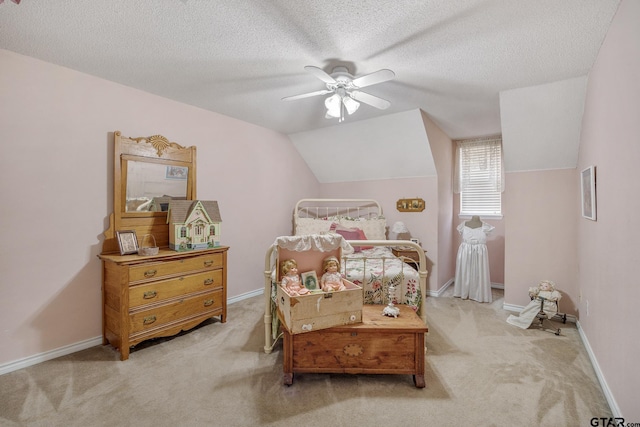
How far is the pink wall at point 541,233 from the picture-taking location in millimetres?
3266

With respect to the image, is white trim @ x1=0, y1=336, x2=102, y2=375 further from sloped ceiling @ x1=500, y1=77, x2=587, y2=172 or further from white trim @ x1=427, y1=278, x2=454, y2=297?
sloped ceiling @ x1=500, y1=77, x2=587, y2=172

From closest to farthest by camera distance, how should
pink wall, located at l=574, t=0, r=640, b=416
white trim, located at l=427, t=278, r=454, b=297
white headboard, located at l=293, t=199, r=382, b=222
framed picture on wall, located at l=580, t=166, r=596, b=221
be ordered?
1. pink wall, located at l=574, t=0, r=640, b=416
2. framed picture on wall, located at l=580, t=166, r=596, b=221
3. white trim, located at l=427, t=278, r=454, b=297
4. white headboard, located at l=293, t=199, r=382, b=222

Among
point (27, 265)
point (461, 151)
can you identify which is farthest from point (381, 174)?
point (27, 265)

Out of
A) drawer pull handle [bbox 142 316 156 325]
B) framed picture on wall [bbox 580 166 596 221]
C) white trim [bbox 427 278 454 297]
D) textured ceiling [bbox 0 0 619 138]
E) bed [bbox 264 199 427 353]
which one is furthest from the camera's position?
white trim [bbox 427 278 454 297]

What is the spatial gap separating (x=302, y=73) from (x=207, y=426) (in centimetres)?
269

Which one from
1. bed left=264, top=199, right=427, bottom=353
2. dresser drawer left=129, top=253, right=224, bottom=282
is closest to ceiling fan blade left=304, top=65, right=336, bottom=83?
bed left=264, top=199, right=427, bottom=353

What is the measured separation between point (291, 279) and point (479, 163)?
4.01 m

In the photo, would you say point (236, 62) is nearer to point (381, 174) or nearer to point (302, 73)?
point (302, 73)

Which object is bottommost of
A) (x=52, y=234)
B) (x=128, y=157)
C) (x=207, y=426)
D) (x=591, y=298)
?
(x=207, y=426)

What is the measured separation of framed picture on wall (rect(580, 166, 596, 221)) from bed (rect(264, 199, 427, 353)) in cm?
142

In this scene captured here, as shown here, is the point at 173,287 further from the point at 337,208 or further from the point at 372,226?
the point at 337,208

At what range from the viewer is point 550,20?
1.81m

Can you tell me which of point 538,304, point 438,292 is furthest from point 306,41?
point 438,292

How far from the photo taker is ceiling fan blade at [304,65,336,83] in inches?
80.1
